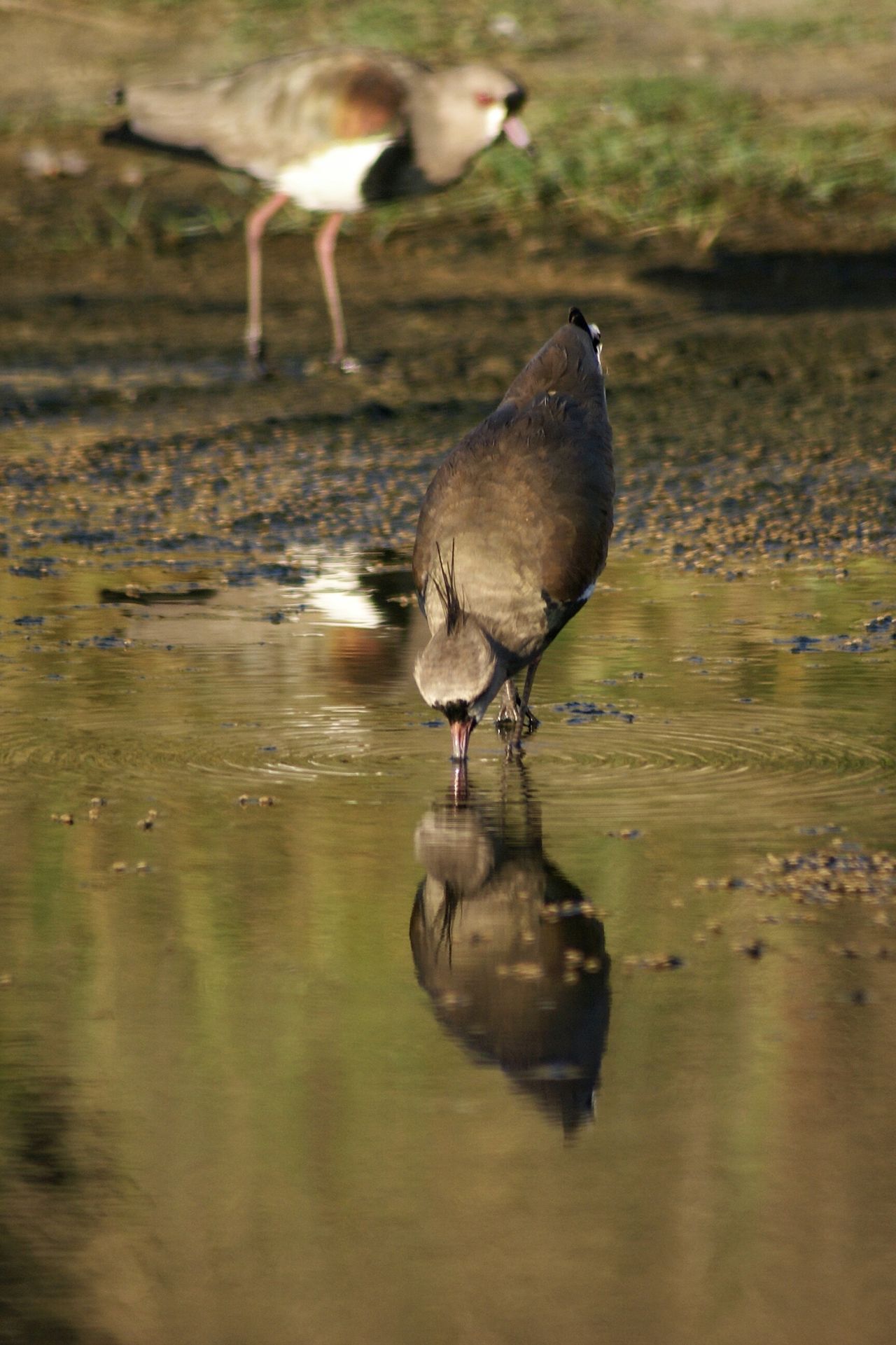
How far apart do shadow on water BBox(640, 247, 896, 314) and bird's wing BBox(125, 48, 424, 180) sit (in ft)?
6.67

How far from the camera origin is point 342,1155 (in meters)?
3.34

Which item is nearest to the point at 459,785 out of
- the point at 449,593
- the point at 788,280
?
the point at 449,593

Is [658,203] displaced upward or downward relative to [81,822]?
upward

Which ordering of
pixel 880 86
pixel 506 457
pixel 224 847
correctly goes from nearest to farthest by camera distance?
pixel 224 847, pixel 506 457, pixel 880 86

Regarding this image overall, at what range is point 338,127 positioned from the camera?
11266mm

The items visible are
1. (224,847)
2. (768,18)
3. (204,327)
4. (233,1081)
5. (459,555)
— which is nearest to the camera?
(233,1081)

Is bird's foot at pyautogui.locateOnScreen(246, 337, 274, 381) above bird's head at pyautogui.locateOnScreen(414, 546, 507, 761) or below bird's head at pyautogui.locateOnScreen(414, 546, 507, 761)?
above

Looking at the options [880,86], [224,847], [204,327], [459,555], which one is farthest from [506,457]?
[880,86]

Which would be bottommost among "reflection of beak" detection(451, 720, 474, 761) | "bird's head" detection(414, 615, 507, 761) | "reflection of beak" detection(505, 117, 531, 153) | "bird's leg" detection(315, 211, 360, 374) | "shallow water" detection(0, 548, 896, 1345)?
"shallow water" detection(0, 548, 896, 1345)

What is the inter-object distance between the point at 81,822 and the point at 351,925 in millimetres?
874

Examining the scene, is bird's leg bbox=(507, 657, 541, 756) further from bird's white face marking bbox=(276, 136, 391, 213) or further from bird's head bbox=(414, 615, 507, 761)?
bird's white face marking bbox=(276, 136, 391, 213)

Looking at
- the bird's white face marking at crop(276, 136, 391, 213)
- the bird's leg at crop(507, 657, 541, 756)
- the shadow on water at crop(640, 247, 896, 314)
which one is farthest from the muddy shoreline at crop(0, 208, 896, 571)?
the bird's leg at crop(507, 657, 541, 756)

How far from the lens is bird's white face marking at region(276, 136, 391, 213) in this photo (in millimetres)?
11320

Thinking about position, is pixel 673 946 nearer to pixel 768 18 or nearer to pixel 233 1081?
pixel 233 1081
